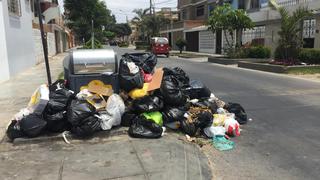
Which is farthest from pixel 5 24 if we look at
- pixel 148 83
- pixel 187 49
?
pixel 187 49

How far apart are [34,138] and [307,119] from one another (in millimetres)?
5338

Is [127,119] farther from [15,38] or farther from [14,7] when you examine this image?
[14,7]

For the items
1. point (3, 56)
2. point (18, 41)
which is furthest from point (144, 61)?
point (18, 41)

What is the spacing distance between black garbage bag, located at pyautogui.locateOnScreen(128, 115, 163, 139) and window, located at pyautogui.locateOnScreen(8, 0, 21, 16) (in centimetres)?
1250

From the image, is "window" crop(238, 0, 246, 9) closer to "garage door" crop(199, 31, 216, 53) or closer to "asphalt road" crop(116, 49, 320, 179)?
"garage door" crop(199, 31, 216, 53)

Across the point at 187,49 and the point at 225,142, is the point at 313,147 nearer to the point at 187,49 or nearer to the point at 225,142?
the point at 225,142

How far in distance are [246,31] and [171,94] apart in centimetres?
2586

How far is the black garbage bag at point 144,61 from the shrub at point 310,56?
13.1 m

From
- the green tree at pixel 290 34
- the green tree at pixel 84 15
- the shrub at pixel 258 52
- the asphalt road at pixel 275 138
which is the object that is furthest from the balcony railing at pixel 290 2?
the green tree at pixel 84 15

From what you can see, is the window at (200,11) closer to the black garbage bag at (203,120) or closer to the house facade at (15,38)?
the house facade at (15,38)

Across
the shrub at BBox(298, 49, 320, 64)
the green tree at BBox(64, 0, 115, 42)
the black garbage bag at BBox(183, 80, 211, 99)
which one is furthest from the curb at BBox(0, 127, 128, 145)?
the green tree at BBox(64, 0, 115, 42)

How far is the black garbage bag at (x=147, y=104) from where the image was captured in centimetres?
652

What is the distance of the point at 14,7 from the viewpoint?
59.4ft

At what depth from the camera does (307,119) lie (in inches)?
311
